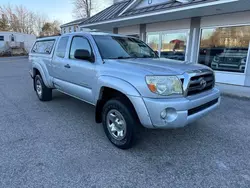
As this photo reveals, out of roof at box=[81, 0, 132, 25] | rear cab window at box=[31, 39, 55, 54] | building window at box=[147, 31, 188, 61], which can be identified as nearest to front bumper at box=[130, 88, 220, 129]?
rear cab window at box=[31, 39, 55, 54]

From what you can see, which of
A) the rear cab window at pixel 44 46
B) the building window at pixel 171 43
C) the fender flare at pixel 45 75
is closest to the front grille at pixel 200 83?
the fender flare at pixel 45 75

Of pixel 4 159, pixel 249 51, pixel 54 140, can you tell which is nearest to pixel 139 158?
pixel 54 140

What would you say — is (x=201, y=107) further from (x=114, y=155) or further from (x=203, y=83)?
(x=114, y=155)

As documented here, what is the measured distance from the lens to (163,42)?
1113 centimetres

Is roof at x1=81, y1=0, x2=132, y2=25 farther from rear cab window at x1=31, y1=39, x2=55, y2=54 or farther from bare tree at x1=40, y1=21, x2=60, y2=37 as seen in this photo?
bare tree at x1=40, y1=21, x2=60, y2=37

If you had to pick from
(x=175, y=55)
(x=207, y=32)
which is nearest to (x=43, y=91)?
(x=175, y=55)

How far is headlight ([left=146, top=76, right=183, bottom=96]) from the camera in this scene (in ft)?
8.49

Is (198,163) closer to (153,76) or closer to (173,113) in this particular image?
(173,113)

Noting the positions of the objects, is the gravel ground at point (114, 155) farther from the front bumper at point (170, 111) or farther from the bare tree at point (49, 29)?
the bare tree at point (49, 29)

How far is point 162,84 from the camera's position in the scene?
2600 millimetres

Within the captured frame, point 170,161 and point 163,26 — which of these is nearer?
point 170,161

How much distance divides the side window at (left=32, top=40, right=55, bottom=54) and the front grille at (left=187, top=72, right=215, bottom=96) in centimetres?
397

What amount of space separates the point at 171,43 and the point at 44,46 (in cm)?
745

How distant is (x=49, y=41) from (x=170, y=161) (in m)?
4.69
